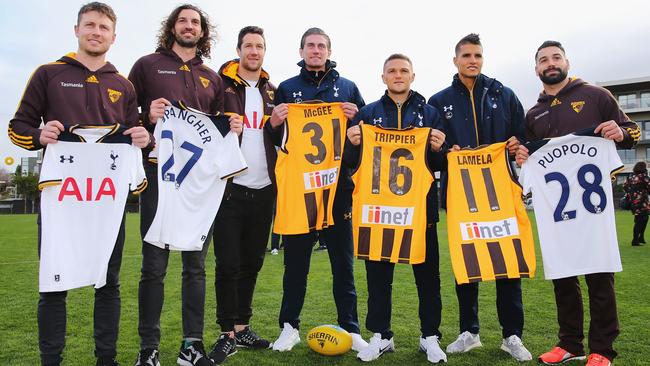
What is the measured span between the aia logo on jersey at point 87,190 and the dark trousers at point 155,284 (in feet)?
0.95

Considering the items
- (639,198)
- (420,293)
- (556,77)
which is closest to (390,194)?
(420,293)

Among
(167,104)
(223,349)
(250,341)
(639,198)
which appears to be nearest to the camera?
(167,104)

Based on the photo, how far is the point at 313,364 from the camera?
4086 mm

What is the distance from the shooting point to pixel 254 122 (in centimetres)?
466

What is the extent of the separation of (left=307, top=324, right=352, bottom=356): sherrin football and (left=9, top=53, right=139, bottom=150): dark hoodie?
2.48m

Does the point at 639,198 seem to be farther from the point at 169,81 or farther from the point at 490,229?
the point at 169,81

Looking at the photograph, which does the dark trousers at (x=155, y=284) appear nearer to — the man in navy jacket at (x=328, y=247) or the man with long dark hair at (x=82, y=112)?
the man with long dark hair at (x=82, y=112)

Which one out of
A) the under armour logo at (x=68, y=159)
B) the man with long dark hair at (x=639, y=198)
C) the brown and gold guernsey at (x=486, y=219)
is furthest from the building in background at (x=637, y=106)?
the under armour logo at (x=68, y=159)

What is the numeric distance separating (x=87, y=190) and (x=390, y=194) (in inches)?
98.8

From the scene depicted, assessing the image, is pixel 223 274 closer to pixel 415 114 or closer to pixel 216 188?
pixel 216 188

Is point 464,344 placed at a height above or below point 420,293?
below

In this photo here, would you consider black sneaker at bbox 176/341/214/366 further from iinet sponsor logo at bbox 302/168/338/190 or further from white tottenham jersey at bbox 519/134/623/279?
white tottenham jersey at bbox 519/134/623/279

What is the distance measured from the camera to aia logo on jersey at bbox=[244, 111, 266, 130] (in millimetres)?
4637

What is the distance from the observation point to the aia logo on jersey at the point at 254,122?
15.2 ft
